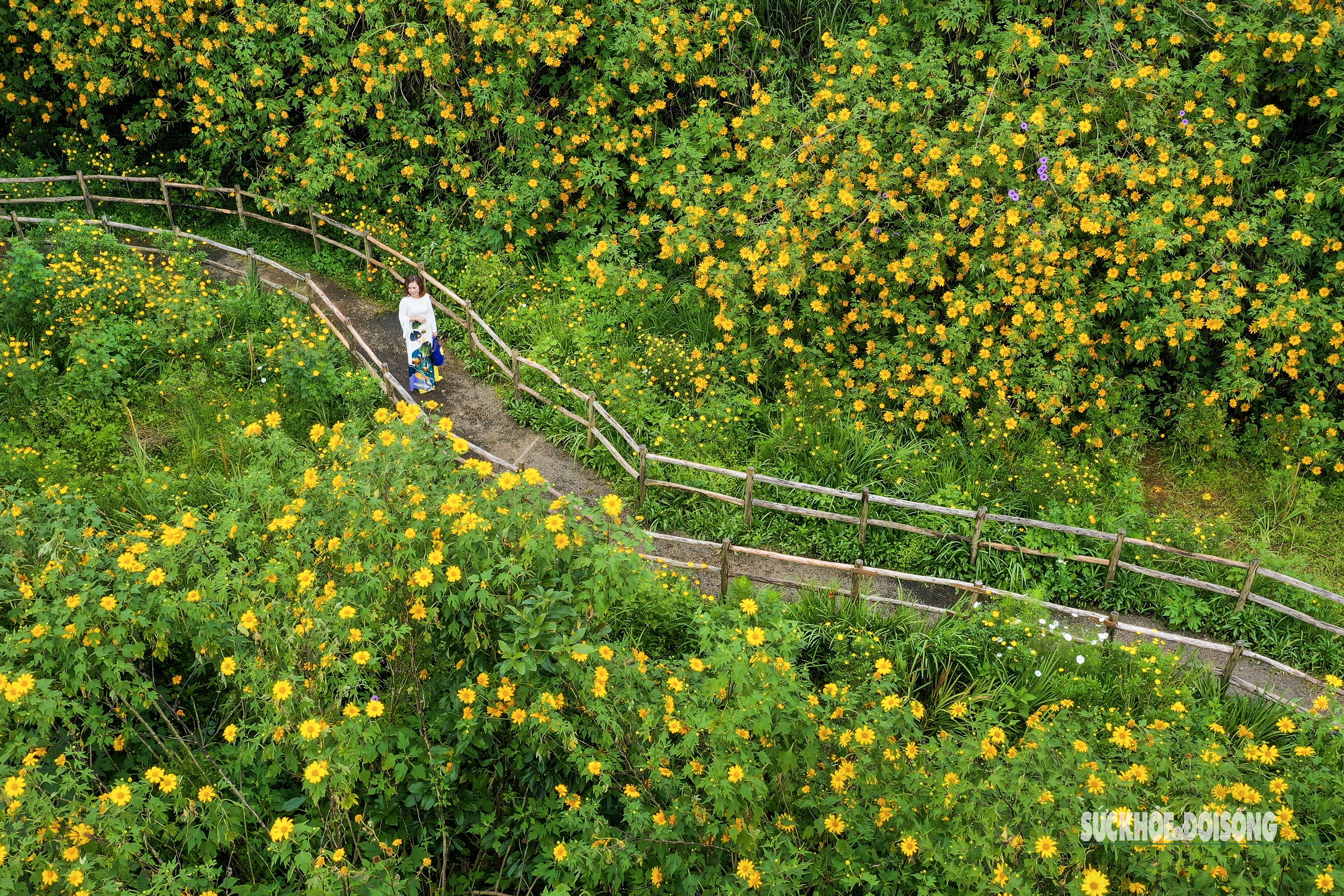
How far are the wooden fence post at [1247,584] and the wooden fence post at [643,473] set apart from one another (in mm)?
4840

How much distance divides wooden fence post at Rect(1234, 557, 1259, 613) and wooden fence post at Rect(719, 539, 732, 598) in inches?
159

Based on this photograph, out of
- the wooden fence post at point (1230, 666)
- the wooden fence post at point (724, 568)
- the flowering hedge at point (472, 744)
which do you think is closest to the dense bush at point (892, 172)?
the wooden fence post at point (724, 568)

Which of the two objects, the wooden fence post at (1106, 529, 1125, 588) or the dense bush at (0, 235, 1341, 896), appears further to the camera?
the wooden fence post at (1106, 529, 1125, 588)

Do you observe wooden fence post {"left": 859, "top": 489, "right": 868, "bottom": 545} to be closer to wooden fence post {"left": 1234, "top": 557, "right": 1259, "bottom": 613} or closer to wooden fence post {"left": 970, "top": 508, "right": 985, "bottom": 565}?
wooden fence post {"left": 970, "top": 508, "right": 985, "bottom": 565}

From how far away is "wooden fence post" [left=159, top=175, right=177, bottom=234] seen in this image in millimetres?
12117

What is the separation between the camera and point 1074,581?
8391mm

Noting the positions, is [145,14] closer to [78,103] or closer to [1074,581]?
[78,103]

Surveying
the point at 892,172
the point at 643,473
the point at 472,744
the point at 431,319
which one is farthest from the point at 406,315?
the point at 472,744

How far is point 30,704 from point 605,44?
30.0 ft

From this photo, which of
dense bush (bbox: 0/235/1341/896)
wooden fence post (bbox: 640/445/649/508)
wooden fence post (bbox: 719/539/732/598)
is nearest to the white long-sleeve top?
wooden fence post (bbox: 640/445/649/508)

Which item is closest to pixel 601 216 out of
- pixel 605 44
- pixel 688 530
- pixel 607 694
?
pixel 605 44

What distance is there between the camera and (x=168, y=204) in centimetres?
1228

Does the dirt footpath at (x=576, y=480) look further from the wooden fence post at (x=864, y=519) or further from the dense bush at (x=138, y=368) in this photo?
the dense bush at (x=138, y=368)

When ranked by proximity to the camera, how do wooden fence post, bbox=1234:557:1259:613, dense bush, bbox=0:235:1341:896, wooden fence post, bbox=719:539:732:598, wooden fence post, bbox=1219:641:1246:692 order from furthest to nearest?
wooden fence post, bbox=1234:557:1259:613 < wooden fence post, bbox=719:539:732:598 < wooden fence post, bbox=1219:641:1246:692 < dense bush, bbox=0:235:1341:896
